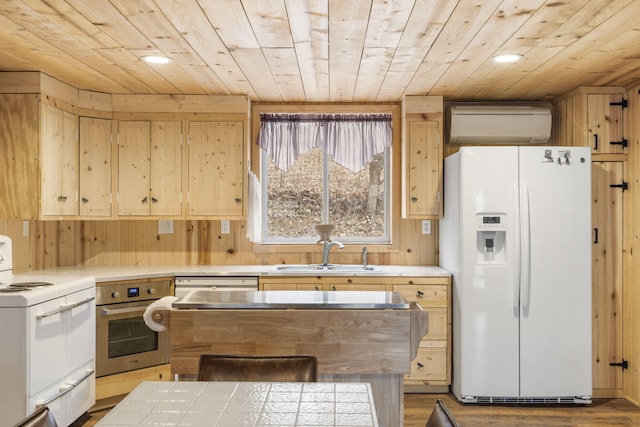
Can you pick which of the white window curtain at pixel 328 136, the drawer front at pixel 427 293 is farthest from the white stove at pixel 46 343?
the drawer front at pixel 427 293

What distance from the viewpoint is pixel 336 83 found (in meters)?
3.96

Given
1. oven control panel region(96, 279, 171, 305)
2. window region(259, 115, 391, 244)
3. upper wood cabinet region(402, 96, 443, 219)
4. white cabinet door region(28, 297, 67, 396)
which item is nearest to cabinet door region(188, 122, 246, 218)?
window region(259, 115, 391, 244)

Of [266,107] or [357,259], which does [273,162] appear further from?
[357,259]

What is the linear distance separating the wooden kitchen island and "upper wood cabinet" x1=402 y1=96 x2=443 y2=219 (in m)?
1.96

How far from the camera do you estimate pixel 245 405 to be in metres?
1.46

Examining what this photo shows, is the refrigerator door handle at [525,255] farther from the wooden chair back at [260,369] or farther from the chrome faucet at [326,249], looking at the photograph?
the wooden chair back at [260,369]

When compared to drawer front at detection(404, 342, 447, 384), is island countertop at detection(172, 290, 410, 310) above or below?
above

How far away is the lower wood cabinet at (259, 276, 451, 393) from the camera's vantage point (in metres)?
4.00

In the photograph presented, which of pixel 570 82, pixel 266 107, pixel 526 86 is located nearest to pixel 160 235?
pixel 266 107

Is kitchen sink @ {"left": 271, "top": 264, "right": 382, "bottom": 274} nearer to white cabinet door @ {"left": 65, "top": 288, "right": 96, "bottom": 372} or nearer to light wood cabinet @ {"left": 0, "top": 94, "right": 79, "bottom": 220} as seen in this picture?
white cabinet door @ {"left": 65, "top": 288, "right": 96, "bottom": 372}

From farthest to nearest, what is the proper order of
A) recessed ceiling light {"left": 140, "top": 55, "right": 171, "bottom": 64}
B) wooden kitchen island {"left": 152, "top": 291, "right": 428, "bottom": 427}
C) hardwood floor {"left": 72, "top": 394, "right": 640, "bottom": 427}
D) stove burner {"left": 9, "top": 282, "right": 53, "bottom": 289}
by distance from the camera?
1. hardwood floor {"left": 72, "top": 394, "right": 640, "bottom": 427}
2. recessed ceiling light {"left": 140, "top": 55, "right": 171, "bottom": 64}
3. stove burner {"left": 9, "top": 282, "right": 53, "bottom": 289}
4. wooden kitchen island {"left": 152, "top": 291, "right": 428, "bottom": 427}

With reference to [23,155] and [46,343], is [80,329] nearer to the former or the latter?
[46,343]

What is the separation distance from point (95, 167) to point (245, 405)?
10.7ft

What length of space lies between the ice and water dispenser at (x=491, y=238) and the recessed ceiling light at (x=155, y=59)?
2341 mm
